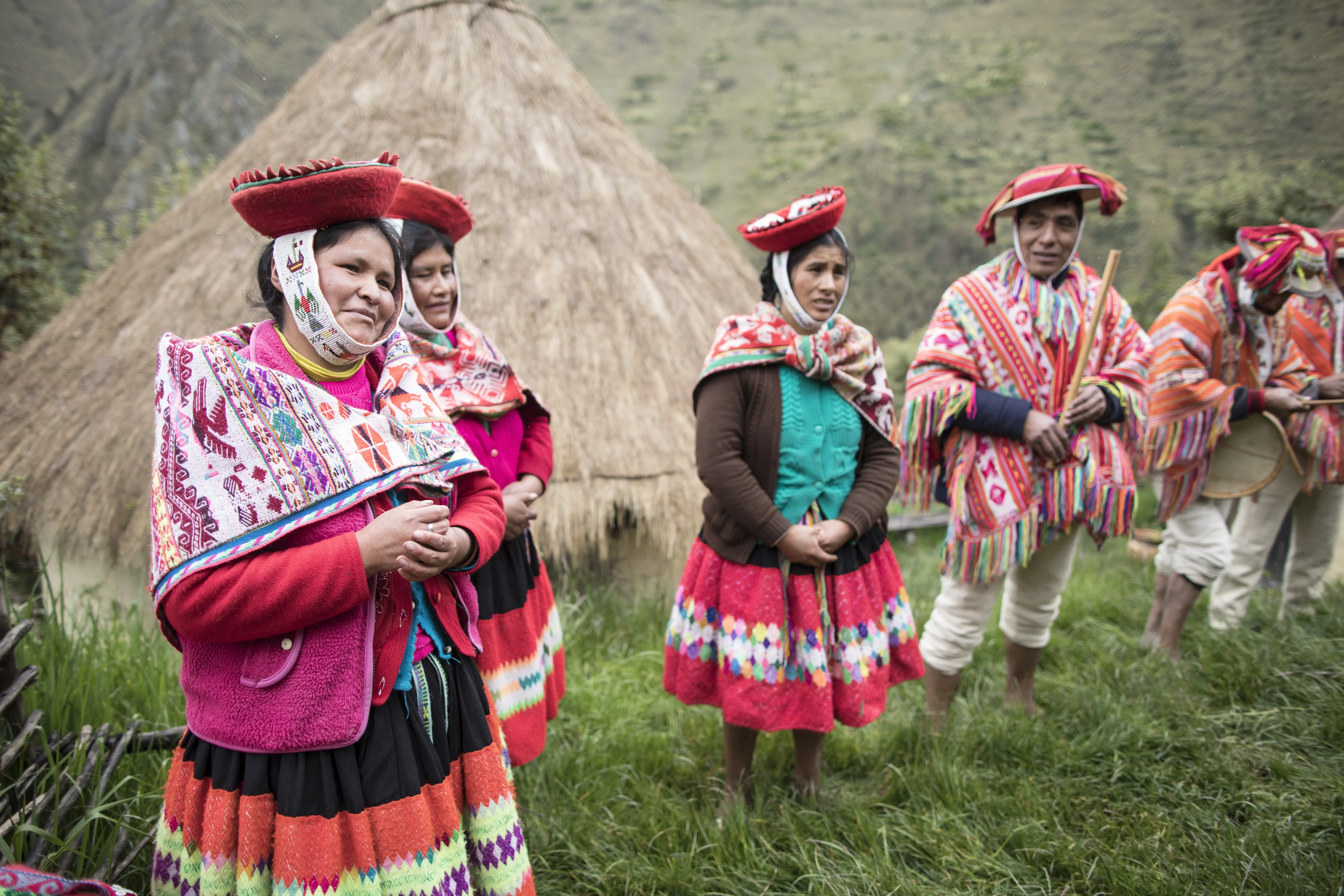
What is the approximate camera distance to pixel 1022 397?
2625 millimetres

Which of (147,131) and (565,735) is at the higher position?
(147,131)

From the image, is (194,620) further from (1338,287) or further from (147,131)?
(147,131)

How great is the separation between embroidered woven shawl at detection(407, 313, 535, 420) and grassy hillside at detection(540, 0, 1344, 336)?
903cm

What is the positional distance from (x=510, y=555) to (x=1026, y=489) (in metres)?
1.80

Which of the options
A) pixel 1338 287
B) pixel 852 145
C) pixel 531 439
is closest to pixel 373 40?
pixel 531 439

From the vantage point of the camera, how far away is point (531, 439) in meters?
2.31

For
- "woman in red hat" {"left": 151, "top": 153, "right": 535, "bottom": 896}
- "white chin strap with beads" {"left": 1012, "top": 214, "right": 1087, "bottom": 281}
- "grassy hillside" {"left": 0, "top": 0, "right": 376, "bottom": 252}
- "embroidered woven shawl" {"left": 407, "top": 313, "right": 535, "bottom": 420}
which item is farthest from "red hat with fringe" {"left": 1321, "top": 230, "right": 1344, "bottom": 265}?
"grassy hillside" {"left": 0, "top": 0, "right": 376, "bottom": 252}

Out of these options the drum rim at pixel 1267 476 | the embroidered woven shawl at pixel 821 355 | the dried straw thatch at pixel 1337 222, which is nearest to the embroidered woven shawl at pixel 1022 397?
the embroidered woven shawl at pixel 821 355

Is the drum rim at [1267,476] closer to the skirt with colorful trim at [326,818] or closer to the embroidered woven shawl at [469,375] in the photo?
the embroidered woven shawl at [469,375]

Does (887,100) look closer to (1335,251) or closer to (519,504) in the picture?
(1335,251)

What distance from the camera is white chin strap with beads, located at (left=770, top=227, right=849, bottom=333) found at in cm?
217

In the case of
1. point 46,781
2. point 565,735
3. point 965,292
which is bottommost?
point 565,735

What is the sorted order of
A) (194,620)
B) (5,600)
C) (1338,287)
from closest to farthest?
(194,620), (5,600), (1338,287)

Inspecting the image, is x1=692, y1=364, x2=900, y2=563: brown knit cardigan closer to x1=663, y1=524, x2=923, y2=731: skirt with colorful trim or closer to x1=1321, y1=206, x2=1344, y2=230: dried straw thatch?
x1=663, y1=524, x2=923, y2=731: skirt with colorful trim
